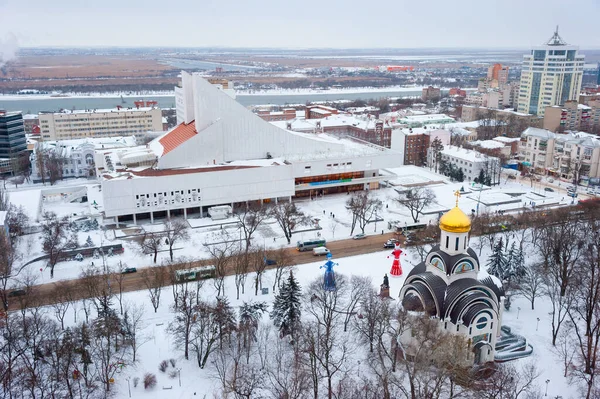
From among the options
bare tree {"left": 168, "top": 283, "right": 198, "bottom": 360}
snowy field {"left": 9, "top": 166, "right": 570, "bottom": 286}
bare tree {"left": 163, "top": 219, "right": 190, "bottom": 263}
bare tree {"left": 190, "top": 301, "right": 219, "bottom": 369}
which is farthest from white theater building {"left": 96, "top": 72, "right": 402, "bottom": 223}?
bare tree {"left": 190, "top": 301, "right": 219, "bottom": 369}

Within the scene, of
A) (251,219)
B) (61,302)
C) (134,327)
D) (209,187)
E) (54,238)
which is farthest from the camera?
(209,187)

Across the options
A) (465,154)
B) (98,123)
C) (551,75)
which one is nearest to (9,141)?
(98,123)

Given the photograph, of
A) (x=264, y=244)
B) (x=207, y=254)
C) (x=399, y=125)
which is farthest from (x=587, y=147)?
(x=207, y=254)

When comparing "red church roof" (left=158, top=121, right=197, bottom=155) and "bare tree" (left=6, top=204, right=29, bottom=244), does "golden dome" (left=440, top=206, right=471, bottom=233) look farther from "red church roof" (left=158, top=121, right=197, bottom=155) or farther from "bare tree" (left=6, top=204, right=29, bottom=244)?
"bare tree" (left=6, top=204, right=29, bottom=244)

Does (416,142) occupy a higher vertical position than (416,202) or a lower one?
higher

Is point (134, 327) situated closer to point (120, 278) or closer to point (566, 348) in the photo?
point (120, 278)

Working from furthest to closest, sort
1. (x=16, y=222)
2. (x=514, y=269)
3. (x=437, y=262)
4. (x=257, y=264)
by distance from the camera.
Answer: (x=16, y=222), (x=257, y=264), (x=514, y=269), (x=437, y=262)

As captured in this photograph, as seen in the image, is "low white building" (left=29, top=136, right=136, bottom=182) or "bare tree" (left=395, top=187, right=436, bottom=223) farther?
"low white building" (left=29, top=136, right=136, bottom=182)
